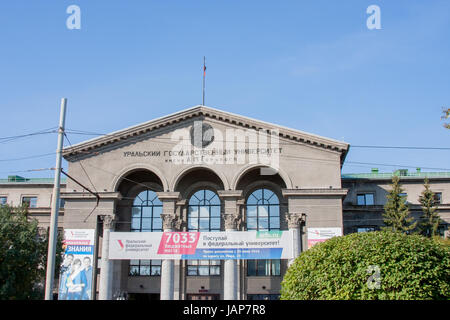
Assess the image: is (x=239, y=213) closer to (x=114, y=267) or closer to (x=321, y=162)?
(x=321, y=162)

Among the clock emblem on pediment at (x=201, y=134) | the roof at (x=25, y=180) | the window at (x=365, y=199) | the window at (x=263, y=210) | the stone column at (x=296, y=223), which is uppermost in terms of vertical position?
the clock emblem on pediment at (x=201, y=134)

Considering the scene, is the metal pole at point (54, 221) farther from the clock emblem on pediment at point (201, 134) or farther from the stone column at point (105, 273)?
the clock emblem on pediment at point (201, 134)

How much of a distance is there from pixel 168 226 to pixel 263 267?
8144 millimetres

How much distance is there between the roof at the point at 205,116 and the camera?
123 feet

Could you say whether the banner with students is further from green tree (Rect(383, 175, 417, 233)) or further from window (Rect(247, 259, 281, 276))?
green tree (Rect(383, 175, 417, 233))

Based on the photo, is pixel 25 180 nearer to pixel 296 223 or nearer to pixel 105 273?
pixel 105 273

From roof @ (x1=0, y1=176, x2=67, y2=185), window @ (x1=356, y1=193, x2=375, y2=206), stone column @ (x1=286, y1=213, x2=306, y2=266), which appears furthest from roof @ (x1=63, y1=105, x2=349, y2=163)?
roof @ (x1=0, y1=176, x2=67, y2=185)

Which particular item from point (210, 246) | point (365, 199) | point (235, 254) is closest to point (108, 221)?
point (210, 246)

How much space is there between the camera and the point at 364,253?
15.5 meters

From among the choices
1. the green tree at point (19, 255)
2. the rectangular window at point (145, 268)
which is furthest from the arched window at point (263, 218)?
the green tree at point (19, 255)

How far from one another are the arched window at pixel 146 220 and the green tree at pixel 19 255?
11.3 metres

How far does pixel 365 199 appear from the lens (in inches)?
1779

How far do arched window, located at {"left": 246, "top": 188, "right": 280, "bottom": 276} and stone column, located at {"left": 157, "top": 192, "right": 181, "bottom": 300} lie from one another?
6.01 meters
